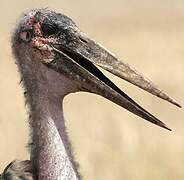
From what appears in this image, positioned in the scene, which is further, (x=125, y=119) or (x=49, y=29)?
(x=125, y=119)

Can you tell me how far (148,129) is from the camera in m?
14.9

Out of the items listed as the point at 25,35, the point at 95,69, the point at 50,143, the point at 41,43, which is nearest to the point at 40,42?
the point at 41,43

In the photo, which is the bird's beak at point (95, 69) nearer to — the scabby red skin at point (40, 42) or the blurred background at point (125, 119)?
the scabby red skin at point (40, 42)

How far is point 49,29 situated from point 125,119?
838 centimetres

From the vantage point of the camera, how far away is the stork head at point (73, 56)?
6.98m

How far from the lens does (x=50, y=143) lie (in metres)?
7.05

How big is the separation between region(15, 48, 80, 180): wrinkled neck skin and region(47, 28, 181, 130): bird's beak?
10cm

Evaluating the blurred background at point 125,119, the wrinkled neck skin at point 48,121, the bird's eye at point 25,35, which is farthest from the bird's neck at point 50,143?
the blurred background at point 125,119

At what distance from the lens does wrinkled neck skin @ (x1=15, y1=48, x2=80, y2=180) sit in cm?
703

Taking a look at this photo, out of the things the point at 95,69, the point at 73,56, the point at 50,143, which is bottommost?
the point at 50,143

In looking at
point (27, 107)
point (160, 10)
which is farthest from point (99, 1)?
point (27, 107)

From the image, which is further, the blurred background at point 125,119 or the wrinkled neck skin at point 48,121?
the blurred background at point 125,119

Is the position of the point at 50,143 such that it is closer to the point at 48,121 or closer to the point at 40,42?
the point at 48,121

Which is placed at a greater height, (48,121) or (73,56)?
(73,56)
